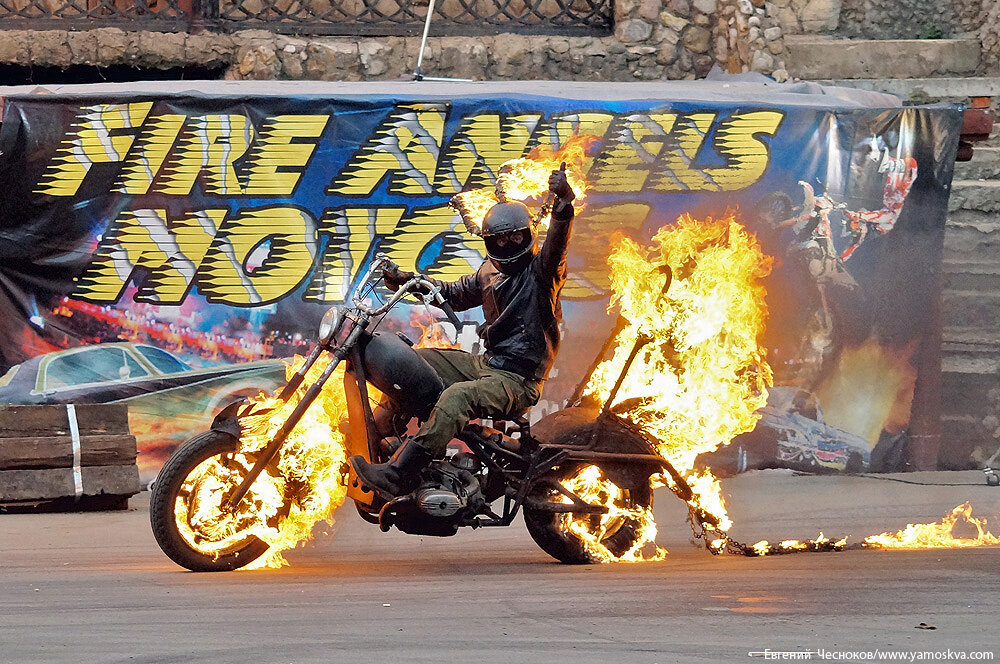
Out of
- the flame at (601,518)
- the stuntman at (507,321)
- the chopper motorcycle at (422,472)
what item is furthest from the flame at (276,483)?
the flame at (601,518)

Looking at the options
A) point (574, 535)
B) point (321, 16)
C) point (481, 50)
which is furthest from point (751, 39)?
point (574, 535)

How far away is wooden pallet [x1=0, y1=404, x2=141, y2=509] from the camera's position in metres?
10.2

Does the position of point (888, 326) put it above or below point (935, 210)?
below

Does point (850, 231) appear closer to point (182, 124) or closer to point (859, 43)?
point (859, 43)

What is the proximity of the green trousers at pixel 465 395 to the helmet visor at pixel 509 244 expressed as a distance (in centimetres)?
61

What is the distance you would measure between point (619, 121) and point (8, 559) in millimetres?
6279

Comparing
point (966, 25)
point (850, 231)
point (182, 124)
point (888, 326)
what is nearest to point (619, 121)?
point (850, 231)

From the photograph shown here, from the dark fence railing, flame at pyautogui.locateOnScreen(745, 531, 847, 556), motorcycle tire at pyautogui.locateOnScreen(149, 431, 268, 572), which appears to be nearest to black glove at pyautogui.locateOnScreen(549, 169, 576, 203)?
motorcycle tire at pyautogui.locateOnScreen(149, 431, 268, 572)

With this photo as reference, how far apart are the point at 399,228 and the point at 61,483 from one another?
11.5 feet

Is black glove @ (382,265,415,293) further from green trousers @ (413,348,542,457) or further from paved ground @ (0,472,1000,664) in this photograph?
paved ground @ (0,472,1000,664)

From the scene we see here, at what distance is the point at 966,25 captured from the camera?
1568 centimetres

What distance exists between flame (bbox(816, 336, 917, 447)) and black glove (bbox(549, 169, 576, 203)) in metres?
5.42

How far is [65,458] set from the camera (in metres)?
10.3

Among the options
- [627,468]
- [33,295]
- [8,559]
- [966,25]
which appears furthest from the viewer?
[966,25]
